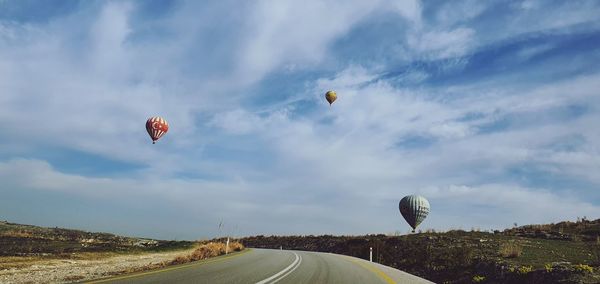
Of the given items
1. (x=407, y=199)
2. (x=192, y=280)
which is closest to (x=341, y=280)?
(x=192, y=280)

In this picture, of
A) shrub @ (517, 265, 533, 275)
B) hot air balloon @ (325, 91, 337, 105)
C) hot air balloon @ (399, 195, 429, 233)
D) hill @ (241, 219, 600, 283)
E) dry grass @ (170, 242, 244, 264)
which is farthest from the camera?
hot air balloon @ (399, 195, 429, 233)

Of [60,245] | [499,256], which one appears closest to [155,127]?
[60,245]

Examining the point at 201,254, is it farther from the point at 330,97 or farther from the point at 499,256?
the point at 330,97

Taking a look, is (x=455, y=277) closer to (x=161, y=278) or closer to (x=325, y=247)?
(x=161, y=278)

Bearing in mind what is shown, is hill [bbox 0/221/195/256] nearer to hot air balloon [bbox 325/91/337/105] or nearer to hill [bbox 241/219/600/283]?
hill [bbox 241/219/600/283]

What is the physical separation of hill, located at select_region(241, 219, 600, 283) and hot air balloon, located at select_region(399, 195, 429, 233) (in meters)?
8.93

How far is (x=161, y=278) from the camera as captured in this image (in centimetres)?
1141

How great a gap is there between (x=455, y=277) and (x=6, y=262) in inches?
722

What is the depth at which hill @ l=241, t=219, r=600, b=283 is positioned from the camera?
48.2ft

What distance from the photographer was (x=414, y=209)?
51438mm

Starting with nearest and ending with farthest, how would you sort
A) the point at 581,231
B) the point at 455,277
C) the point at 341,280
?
the point at 341,280 < the point at 455,277 < the point at 581,231

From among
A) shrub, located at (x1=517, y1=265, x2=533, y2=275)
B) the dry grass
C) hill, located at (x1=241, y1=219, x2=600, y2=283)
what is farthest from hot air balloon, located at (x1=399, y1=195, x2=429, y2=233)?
shrub, located at (x1=517, y1=265, x2=533, y2=275)

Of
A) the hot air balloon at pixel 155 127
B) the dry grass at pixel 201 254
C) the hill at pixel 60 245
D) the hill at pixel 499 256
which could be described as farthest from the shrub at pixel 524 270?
the hot air balloon at pixel 155 127

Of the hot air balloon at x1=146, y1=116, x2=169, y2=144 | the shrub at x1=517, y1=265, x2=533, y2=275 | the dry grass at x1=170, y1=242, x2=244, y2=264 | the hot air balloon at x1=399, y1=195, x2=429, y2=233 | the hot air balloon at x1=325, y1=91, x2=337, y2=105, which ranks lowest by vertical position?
the shrub at x1=517, y1=265, x2=533, y2=275
